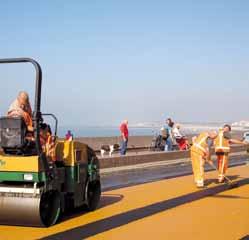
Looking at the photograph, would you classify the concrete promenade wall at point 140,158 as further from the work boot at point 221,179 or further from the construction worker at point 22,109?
the construction worker at point 22,109

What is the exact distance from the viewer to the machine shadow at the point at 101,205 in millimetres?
9539

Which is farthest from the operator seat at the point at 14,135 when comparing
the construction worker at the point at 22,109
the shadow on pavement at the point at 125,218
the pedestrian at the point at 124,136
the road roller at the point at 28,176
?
the pedestrian at the point at 124,136

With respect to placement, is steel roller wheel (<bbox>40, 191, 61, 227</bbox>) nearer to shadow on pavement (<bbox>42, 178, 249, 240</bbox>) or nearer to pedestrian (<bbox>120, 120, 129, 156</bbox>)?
shadow on pavement (<bbox>42, 178, 249, 240</bbox>)

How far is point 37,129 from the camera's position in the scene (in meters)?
8.04

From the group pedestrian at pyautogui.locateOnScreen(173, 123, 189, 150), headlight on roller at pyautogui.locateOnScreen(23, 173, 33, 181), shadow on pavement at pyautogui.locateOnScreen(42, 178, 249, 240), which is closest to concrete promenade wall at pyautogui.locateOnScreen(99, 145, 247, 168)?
pedestrian at pyautogui.locateOnScreen(173, 123, 189, 150)

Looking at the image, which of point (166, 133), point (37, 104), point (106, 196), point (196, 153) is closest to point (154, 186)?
point (196, 153)

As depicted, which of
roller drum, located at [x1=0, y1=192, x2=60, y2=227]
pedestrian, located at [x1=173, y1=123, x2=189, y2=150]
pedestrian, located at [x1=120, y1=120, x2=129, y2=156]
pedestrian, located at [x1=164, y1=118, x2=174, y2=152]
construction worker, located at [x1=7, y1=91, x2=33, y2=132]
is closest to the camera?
roller drum, located at [x1=0, y1=192, x2=60, y2=227]

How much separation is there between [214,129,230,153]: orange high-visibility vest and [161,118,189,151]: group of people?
1065 cm

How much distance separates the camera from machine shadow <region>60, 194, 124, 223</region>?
9539mm

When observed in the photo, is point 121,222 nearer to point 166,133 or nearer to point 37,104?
point 37,104

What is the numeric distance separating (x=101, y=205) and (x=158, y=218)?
1768 millimetres

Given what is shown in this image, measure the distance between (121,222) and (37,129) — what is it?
2042 millimetres

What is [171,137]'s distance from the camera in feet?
87.2

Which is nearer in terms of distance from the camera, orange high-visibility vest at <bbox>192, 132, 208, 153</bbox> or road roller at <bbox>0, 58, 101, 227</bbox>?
road roller at <bbox>0, 58, 101, 227</bbox>
